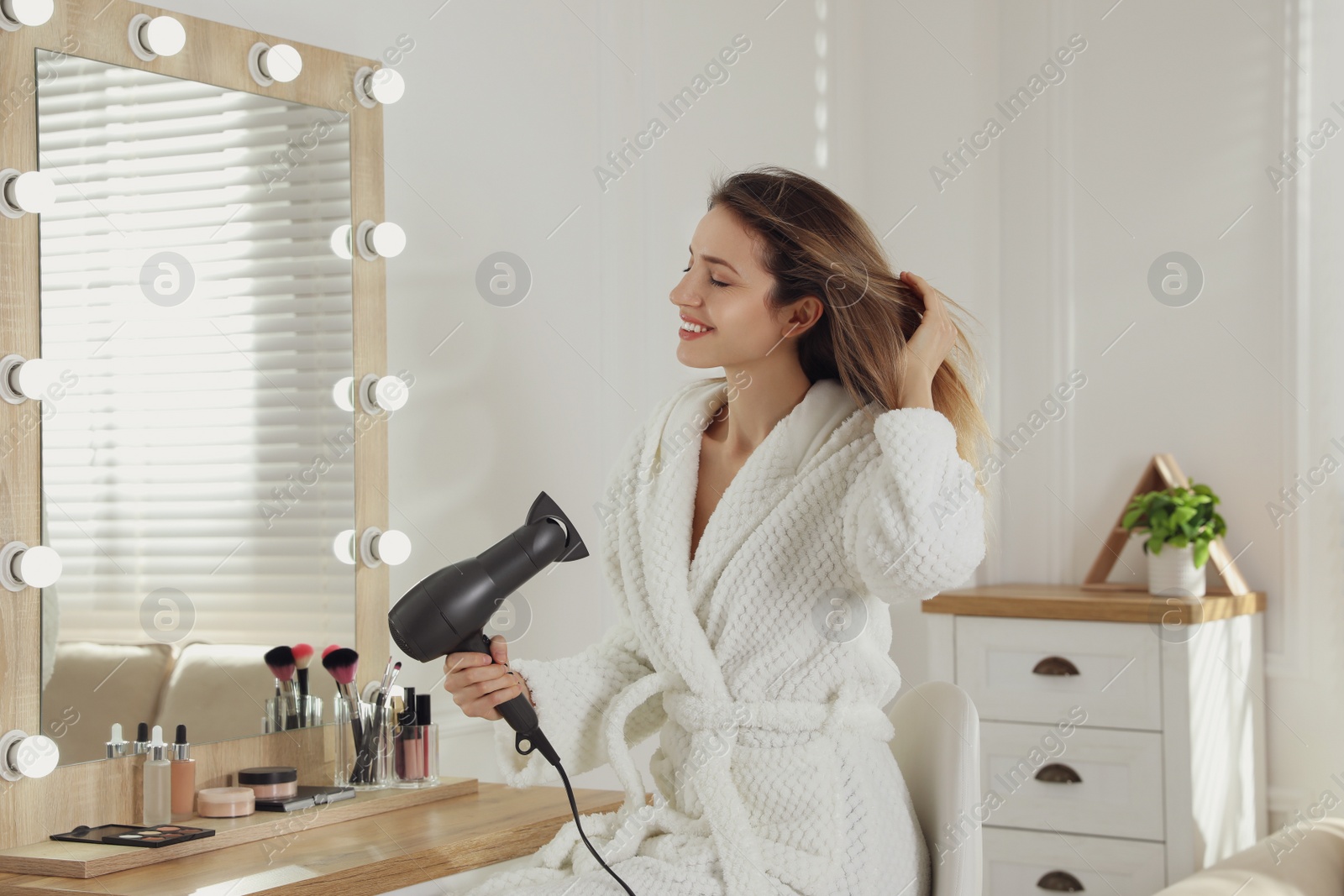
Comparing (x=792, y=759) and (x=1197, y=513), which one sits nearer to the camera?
(x=792, y=759)

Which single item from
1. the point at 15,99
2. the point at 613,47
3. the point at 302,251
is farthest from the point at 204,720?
the point at 613,47

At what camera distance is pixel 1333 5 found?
8.93ft

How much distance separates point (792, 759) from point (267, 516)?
2.80ft

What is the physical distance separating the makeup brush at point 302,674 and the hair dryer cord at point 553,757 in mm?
429

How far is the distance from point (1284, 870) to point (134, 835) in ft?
5.15

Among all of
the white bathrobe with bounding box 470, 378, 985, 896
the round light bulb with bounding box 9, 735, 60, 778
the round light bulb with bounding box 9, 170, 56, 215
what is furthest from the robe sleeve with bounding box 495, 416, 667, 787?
the round light bulb with bounding box 9, 170, 56, 215

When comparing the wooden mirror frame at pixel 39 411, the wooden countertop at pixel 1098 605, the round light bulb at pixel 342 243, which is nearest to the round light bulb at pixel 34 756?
the wooden mirror frame at pixel 39 411

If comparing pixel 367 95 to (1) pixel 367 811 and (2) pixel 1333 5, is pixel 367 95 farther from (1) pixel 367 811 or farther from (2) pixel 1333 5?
(2) pixel 1333 5

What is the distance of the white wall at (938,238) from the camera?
6.76 ft

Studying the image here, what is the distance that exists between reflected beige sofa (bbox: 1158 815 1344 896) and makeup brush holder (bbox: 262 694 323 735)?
1.19m

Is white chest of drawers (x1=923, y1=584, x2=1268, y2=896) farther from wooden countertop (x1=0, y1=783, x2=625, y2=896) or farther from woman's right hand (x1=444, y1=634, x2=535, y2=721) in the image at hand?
woman's right hand (x1=444, y1=634, x2=535, y2=721)

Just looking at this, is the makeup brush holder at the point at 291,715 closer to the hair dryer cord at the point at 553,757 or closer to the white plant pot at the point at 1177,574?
the hair dryer cord at the point at 553,757

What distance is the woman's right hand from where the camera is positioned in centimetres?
140

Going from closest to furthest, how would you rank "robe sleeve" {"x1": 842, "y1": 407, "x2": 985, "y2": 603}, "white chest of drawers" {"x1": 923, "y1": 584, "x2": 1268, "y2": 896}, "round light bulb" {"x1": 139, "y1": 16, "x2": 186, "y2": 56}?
1. "robe sleeve" {"x1": 842, "y1": 407, "x2": 985, "y2": 603}
2. "round light bulb" {"x1": 139, "y1": 16, "x2": 186, "y2": 56}
3. "white chest of drawers" {"x1": 923, "y1": 584, "x2": 1268, "y2": 896}
